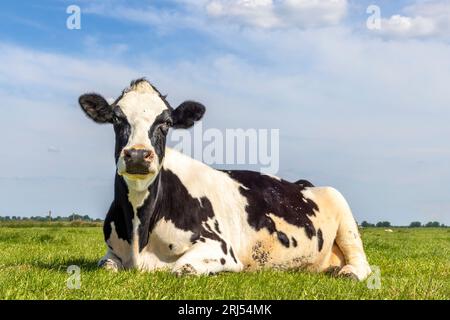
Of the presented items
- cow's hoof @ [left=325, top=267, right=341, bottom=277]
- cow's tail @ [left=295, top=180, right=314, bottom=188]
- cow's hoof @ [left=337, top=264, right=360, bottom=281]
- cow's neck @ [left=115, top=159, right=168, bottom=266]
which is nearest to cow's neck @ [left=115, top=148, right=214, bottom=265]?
cow's neck @ [left=115, top=159, right=168, bottom=266]

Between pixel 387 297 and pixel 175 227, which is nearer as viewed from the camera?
pixel 387 297

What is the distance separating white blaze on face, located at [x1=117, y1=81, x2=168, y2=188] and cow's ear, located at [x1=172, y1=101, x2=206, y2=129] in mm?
392

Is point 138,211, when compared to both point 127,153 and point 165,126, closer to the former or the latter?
point 165,126

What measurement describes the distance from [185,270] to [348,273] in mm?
2975

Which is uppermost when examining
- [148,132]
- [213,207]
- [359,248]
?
[148,132]

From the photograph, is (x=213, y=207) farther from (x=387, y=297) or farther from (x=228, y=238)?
(x=387, y=297)

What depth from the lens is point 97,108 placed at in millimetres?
9422

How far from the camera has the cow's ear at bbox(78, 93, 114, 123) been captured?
9.40 metres

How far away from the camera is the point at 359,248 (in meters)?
11.5

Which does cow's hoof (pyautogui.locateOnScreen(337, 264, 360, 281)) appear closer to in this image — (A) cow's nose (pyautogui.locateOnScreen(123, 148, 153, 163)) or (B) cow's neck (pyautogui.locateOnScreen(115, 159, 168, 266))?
(B) cow's neck (pyautogui.locateOnScreen(115, 159, 168, 266))

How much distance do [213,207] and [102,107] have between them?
2327mm
